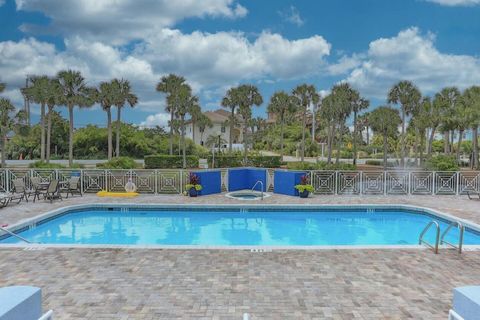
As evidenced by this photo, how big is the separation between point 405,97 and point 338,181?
20.9 meters

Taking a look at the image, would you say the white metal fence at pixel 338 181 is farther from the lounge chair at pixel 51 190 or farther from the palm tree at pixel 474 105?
the palm tree at pixel 474 105

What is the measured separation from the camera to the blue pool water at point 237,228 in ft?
32.7

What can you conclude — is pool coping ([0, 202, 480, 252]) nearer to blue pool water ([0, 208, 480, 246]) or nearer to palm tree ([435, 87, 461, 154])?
blue pool water ([0, 208, 480, 246])

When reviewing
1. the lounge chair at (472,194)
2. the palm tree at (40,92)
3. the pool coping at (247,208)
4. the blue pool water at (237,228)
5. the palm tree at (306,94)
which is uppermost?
the palm tree at (306,94)

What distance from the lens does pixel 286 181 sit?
618 inches

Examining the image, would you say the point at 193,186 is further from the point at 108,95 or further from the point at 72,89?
the point at 108,95

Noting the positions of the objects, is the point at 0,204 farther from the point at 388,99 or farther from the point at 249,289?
the point at 388,99

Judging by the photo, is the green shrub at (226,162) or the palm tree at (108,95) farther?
the green shrub at (226,162)

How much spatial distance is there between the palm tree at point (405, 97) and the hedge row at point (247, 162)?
40.3ft

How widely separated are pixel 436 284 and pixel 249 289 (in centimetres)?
292

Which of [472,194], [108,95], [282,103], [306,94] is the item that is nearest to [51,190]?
[472,194]

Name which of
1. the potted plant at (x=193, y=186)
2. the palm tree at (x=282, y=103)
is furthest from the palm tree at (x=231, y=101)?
the potted plant at (x=193, y=186)

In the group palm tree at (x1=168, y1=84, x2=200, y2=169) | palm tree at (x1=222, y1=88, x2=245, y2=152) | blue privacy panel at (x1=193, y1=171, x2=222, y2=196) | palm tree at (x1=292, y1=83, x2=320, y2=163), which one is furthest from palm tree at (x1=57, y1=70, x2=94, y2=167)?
palm tree at (x1=292, y1=83, x2=320, y2=163)

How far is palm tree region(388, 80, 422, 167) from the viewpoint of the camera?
107 feet
